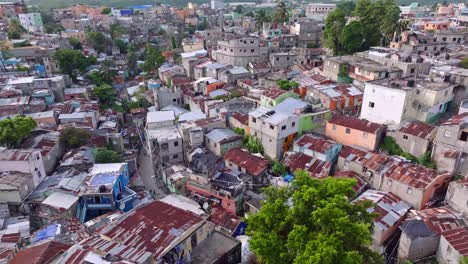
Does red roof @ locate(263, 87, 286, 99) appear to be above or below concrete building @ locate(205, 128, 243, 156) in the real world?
above

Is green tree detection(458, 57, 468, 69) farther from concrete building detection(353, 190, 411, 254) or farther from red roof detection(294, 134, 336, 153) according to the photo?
concrete building detection(353, 190, 411, 254)

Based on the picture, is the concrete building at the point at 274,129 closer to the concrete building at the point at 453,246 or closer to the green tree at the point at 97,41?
the concrete building at the point at 453,246

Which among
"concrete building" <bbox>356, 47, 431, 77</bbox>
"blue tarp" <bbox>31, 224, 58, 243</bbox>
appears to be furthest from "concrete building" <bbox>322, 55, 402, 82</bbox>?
"blue tarp" <bbox>31, 224, 58, 243</bbox>

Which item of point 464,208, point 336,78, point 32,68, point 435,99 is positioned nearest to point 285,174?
point 464,208

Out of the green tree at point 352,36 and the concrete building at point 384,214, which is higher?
the green tree at point 352,36

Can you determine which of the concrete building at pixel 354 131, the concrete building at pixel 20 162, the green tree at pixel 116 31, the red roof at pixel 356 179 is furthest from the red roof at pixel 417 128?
the green tree at pixel 116 31

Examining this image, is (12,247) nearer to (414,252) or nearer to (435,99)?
(414,252)
